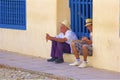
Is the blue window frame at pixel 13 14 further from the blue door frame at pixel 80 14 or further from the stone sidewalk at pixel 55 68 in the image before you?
the blue door frame at pixel 80 14

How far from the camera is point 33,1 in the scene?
12.0 m

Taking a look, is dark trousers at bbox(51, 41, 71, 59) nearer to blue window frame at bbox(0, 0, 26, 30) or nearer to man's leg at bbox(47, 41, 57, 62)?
man's leg at bbox(47, 41, 57, 62)

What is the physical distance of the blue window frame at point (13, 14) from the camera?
12602mm

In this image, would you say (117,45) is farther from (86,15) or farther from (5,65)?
(5,65)

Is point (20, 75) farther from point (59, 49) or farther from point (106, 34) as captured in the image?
point (106, 34)

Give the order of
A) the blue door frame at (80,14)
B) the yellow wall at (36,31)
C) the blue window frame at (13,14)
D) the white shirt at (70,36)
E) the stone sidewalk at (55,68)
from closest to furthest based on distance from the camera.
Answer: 1. the stone sidewalk at (55,68)
2. the white shirt at (70,36)
3. the blue door frame at (80,14)
4. the yellow wall at (36,31)
5. the blue window frame at (13,14)

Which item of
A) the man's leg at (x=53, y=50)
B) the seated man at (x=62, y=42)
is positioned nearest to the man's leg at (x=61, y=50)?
the seated man at (x=62, y=42)

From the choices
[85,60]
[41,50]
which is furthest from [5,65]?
[85,60]

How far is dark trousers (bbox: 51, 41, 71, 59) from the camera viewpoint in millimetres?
10656

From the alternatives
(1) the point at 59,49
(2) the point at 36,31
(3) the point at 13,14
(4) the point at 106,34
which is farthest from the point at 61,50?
(3) the point at 13,14

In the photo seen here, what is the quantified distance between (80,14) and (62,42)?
2.90 ft

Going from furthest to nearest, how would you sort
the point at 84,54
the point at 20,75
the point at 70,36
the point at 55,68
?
1. the point at 70,36
2. the point at 55,68
3. the point at 84,54
4. the point at 20,75

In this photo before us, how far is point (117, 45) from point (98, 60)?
2.25 feet

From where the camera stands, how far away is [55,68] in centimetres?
1020
